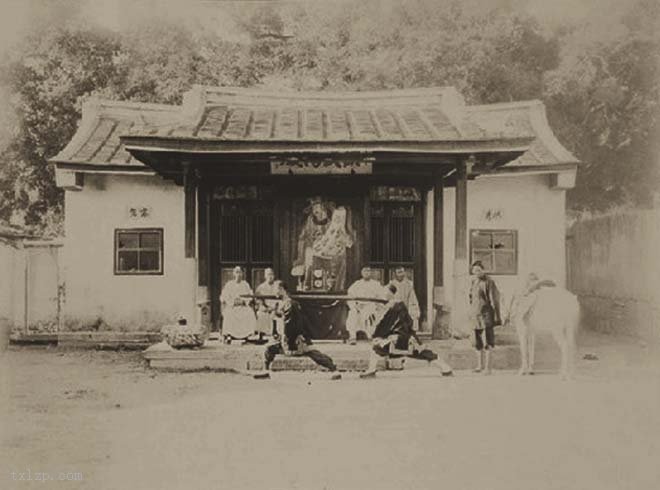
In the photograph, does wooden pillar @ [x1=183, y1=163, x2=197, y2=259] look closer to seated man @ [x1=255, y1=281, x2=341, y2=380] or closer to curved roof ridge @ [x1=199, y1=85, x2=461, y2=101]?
seated man @ [x1=255, y1=281, x2=341, y2=380]

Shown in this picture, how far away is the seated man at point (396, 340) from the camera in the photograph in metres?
4.29

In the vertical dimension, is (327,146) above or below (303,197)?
above

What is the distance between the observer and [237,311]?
5.08 meters

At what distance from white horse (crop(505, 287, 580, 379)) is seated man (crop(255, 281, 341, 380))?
38.2 inches

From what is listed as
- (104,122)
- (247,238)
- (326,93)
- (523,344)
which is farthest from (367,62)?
(247,238)

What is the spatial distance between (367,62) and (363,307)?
1934 millimetres

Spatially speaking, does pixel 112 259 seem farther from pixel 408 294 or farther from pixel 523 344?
pixel 523 344

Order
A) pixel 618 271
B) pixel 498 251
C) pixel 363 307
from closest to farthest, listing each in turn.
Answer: pixel 618 271 < pixel 498 251 < pixel 363 307

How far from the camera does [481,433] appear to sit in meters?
3.28

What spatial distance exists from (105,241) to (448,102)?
1.98 metres

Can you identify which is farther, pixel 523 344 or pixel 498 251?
pixel 498 251

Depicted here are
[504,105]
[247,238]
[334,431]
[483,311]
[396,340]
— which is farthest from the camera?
[247,238]

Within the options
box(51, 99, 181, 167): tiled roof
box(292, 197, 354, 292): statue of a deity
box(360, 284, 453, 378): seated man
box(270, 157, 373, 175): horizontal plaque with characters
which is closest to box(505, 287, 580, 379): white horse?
box(360, 284, 453, 378): seated man

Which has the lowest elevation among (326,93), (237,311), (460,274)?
(237,311)
